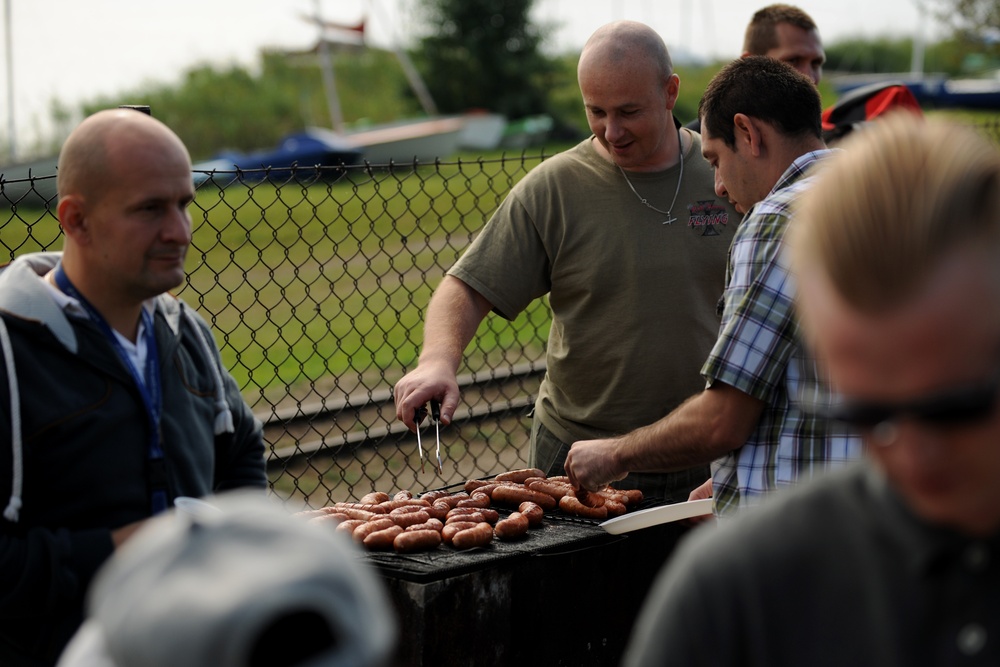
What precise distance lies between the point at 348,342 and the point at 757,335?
10433 millimetres

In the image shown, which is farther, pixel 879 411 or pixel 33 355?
pixel 33 355

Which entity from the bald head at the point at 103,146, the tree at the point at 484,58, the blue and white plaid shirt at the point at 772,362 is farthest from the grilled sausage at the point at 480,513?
the tree at the point at 484,58

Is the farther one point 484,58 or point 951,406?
point 484,58

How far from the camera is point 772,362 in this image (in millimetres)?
3172

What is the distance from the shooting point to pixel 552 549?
168 inches

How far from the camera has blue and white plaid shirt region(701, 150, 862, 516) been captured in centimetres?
316

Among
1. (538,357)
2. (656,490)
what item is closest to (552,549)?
(656,490)

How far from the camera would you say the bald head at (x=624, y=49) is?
16.1ft

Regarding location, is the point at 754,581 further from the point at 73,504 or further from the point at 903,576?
the point at 73,504

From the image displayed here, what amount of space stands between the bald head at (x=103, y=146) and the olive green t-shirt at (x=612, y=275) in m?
2.41

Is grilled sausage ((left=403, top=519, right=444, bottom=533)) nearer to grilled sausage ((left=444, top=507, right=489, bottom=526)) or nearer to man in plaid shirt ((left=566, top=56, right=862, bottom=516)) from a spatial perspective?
grilled sausage ((left=444, top=507, right=489, bottom=526))

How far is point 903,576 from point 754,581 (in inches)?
7.3

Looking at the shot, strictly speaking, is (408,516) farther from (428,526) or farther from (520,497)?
(520,497)

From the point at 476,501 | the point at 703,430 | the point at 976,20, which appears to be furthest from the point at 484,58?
the point at 703,430
